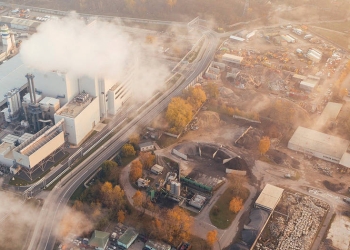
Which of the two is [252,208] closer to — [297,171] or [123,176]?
[297,171]

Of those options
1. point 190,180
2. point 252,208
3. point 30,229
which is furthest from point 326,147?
point 30,229

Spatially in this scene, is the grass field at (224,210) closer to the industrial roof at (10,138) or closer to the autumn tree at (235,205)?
the autumn tree at (235,205)

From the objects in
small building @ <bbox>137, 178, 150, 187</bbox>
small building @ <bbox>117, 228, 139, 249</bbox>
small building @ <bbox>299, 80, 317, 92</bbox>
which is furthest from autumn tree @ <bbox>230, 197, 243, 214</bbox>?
small building @ <bbox>299, 80, 317, 92</bbox>

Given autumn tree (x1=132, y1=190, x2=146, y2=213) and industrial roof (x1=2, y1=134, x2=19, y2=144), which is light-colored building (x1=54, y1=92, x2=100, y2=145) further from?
autumn tree (x1=132, y1=190, x2=146, y2=213)

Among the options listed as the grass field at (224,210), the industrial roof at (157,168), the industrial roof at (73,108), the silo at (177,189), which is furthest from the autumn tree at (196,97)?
the silo at (177,189)

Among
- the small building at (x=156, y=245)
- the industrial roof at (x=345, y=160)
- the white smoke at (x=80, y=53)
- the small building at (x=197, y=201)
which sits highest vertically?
the white smoke at (x=80, y=53)

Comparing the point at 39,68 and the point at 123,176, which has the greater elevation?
the point at 39,68
